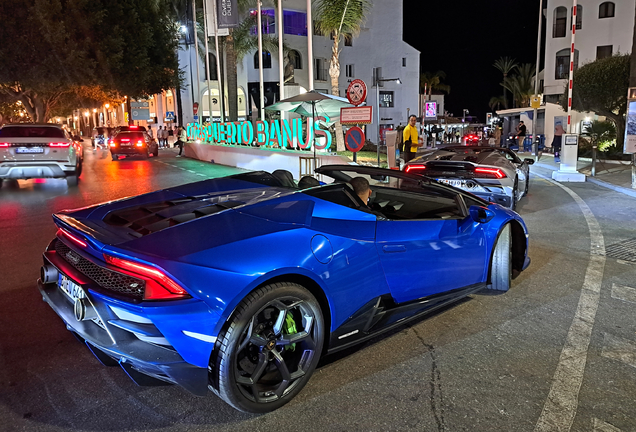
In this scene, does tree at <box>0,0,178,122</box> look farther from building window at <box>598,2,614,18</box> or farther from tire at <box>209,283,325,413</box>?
building window at <box>598,2,614,18</box>

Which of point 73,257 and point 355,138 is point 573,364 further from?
point 355,138

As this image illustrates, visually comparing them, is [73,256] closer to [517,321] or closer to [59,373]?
[59,373]

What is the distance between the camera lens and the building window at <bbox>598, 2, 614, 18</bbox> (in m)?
38.2

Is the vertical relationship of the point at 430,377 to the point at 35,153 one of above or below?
below

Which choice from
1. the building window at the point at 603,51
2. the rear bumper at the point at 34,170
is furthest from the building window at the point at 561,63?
Result: the rear bumper at the point at 34,170

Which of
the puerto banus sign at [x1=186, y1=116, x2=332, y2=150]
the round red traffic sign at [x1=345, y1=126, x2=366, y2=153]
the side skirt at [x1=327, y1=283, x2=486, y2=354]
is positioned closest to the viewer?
the side skirt at [x1=327, y1=283, x2=486, y2=354]

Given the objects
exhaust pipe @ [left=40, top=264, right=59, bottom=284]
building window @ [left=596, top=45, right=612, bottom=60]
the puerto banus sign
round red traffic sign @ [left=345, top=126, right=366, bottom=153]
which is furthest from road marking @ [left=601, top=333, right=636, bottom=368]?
building window @ [left=596, top=45, right=612, bottom=60]

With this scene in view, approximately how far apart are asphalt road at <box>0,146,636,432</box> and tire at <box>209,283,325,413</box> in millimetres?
152

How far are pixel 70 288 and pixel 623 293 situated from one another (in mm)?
4939

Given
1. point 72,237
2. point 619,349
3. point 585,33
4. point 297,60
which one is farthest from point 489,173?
point 585,33

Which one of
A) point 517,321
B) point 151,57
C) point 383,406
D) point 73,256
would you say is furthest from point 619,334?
point 151,57

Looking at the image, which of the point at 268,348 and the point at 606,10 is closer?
the point at 268,348

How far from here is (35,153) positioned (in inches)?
482

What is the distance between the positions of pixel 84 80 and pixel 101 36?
8.12ft
